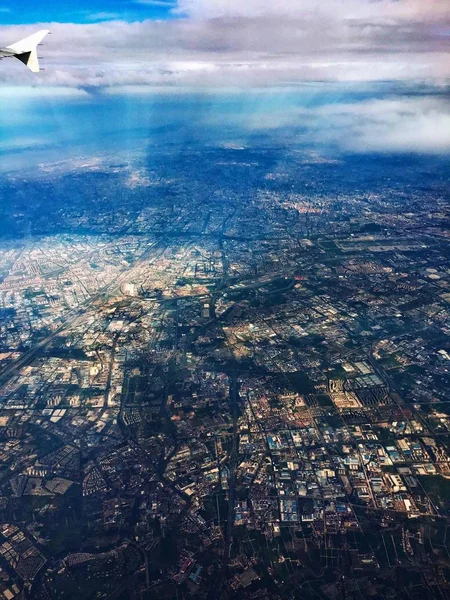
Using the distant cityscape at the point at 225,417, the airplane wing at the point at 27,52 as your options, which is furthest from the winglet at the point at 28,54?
the distant cityscape at the point at 225,417

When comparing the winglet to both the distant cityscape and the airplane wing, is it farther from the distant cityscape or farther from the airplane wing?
the distant cityscape

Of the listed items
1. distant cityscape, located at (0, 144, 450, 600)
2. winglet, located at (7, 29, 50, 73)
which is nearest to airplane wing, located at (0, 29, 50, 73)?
winglet, located at (7, 29, 50, 73)

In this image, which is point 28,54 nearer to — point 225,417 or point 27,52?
point 27,52

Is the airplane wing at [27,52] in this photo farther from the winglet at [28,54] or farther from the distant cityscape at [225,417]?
the distant cityscape at [225,417]

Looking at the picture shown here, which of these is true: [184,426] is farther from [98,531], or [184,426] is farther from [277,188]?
[277,188]

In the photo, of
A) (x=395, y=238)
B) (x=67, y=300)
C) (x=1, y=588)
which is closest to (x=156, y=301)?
(x=67, y=300)

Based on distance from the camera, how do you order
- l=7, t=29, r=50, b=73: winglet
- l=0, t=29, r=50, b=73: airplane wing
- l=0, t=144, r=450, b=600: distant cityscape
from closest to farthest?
l=0, t=29, r=50, b=73: airplane wing, l=7, t=29, r=50, b=73: winglet, l=0, t=144, r=450, b=600: distant cityscape
